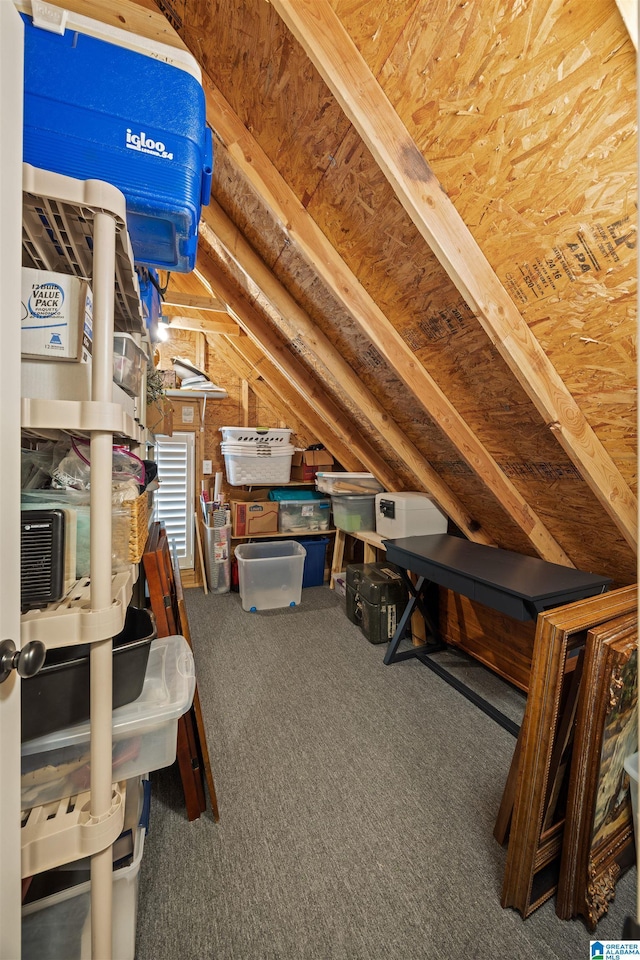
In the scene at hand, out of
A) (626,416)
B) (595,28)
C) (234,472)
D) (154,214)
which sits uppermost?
(595,28)

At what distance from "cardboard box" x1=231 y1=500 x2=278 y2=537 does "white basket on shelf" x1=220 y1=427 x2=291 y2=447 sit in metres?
0.61

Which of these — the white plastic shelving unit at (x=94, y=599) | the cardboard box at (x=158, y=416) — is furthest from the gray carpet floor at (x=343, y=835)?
the cardboard box at (x=158, y=416)

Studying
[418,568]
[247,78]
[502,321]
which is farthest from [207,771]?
[247,78]

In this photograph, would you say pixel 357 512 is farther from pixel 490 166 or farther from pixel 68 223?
pixel 68 223

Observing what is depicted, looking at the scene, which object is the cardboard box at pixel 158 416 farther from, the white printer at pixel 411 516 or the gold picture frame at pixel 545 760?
the gold picture frame at pixel 545 760

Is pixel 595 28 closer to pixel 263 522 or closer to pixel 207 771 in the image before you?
pixel 207 771

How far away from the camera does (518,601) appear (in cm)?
161

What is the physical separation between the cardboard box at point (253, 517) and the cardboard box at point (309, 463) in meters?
0.47

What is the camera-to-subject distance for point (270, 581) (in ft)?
10.8

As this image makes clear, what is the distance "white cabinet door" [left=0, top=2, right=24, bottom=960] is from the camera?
619 millimetres

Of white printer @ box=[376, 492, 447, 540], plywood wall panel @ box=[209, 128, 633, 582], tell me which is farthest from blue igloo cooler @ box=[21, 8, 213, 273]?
white printer @ box=[376, 492, 447, 540]

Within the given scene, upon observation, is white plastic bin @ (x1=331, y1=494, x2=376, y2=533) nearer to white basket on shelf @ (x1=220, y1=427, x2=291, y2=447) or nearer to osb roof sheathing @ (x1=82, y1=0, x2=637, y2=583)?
white basket on shelf @ (x1=220, y1=427, x2=291, y2=447)

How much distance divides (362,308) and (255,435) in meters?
2.03

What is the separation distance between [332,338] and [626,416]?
5.14 feet
